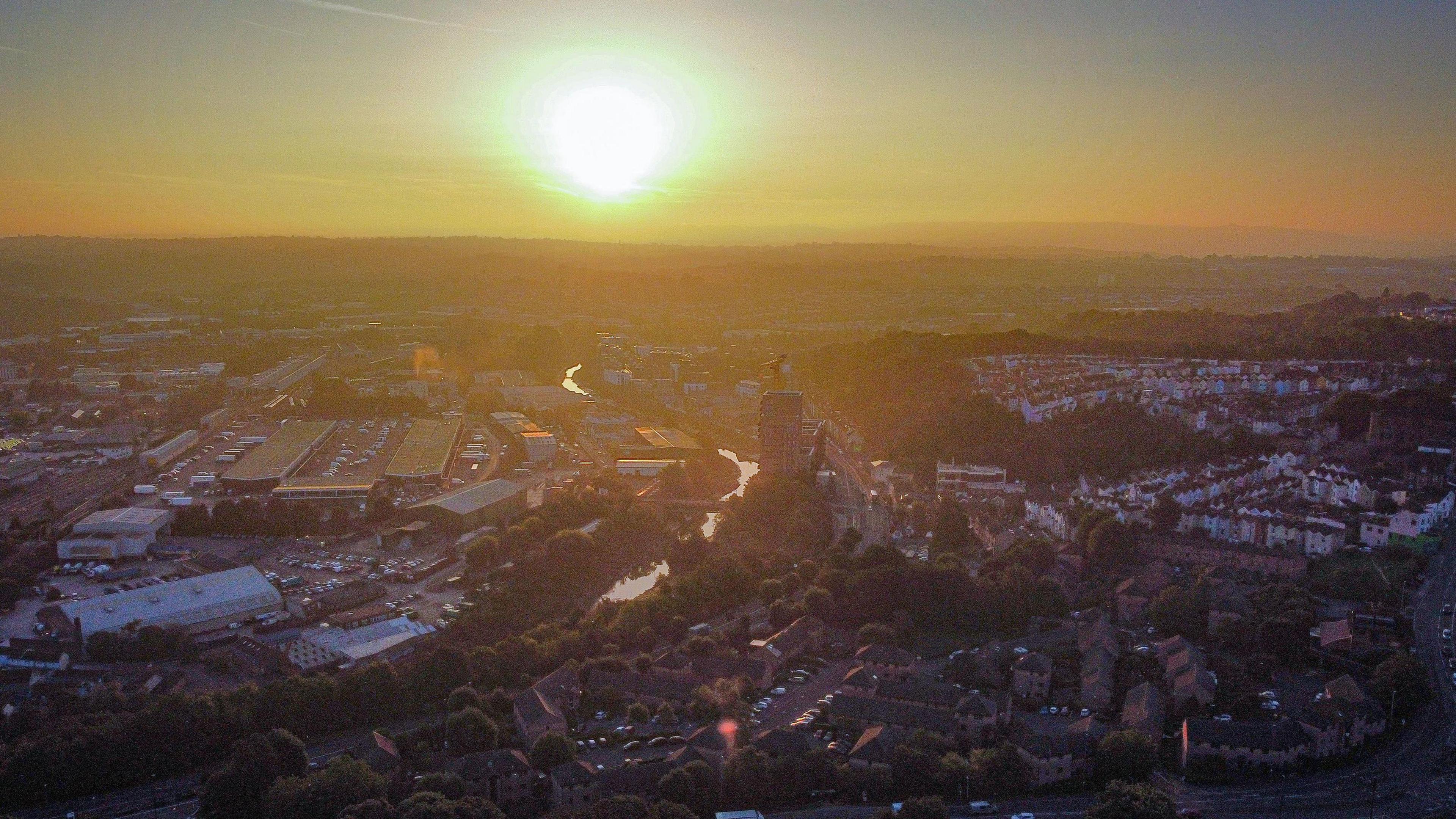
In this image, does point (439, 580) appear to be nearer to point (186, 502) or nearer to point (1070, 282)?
point (186, 502)

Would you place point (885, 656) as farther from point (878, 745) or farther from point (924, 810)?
point (924, 810)

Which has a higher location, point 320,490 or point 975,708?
point 975,708

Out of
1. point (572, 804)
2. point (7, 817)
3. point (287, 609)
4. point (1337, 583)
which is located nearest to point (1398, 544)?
point (1337, 583)

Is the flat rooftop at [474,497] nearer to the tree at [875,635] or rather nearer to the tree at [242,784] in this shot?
the tree at [875,635]

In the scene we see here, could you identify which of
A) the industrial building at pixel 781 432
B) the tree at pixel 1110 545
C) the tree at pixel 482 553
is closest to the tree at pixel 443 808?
the tree at pixel 482 553

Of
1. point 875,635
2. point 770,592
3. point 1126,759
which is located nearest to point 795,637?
point 875,635
